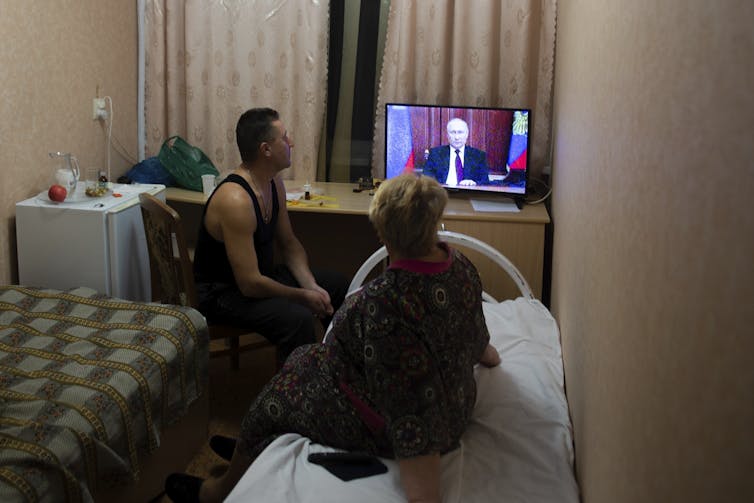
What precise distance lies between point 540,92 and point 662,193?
2.99 metres

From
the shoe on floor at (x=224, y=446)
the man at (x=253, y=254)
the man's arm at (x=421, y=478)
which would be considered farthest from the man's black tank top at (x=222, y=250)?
the man's arm at (x=421, y=478)

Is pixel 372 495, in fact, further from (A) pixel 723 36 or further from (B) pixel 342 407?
→ (A) pixel 723 36

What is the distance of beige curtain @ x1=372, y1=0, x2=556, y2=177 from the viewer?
12.6 feet

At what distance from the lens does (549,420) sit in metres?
2.05

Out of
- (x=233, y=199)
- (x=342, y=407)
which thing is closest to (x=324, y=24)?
(x=233, y=199)

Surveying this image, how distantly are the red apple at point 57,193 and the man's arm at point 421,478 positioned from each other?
2.10 meters

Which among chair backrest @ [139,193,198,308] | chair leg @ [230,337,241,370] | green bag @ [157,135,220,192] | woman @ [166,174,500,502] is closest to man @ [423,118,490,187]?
green bag @ [157,135,220,192]

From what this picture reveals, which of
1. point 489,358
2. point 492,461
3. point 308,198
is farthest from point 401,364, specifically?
point 308,198

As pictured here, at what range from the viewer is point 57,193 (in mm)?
3219

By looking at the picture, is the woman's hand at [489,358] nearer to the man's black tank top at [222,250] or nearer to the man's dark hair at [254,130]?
the man's black tank top at [222,250]

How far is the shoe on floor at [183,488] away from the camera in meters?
2.31

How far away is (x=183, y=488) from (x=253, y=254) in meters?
0.93

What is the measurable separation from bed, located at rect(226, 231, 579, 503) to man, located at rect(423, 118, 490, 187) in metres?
1.55

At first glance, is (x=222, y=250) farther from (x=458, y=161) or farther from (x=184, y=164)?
(x=458, y=161)
